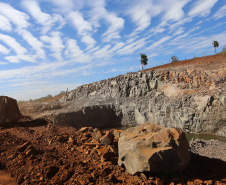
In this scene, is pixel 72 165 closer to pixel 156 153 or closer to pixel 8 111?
pixel 156 153

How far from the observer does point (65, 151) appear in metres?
5.23

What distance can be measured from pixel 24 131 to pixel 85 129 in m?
2.44

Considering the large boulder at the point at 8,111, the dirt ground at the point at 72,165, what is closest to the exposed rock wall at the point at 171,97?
the dirt ground at the point at 72,165

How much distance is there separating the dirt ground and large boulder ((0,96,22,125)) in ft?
7.89

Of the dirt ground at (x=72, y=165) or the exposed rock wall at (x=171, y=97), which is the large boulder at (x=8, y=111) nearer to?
the dirt ground at (x=72, y=165)

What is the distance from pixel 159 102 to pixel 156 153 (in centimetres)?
2029

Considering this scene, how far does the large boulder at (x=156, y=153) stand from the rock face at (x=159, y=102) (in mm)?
15867

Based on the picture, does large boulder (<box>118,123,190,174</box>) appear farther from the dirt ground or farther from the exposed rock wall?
the exposed rock wall

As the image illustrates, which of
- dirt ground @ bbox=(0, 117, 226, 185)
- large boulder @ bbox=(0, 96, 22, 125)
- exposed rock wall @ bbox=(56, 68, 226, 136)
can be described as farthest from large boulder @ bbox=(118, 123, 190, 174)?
exposed rock wall @ bbox=(56, 68, 226, 136)

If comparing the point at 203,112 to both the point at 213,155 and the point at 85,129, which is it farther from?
the point at 85,129

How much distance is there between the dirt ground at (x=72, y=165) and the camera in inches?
157

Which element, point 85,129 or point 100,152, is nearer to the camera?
point 100,152

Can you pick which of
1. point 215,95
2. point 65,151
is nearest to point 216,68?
point 215,95

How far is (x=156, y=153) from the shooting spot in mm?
3875
